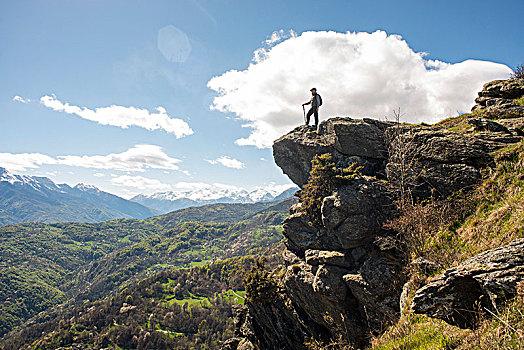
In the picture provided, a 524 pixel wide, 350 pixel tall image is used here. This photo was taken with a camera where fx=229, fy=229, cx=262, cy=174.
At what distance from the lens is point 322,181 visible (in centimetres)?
2050

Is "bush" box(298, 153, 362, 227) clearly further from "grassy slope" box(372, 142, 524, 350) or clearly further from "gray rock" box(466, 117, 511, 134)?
"gray rock" box(466, 117, 511, 134)

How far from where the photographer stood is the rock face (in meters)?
5.97

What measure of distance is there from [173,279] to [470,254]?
220 m

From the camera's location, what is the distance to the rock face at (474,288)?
19.6ft

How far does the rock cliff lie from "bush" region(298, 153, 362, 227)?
71 cm

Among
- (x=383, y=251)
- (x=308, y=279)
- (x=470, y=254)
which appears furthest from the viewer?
(x=308, y=279)

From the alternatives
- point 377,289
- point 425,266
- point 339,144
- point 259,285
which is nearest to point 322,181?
point 339,144

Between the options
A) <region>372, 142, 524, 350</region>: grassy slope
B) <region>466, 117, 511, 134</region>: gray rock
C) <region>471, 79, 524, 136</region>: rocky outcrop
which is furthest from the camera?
<region>471, 79, 524, 136</region>: rocky outcrop

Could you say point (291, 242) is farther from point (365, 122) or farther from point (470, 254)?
point (470, 254)

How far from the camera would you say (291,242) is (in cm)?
2416

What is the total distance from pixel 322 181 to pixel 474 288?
14.0 meters

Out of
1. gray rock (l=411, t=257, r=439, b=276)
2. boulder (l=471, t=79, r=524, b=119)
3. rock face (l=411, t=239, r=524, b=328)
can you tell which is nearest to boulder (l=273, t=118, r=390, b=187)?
boulder (l=471, t=79, r=524, b=119)

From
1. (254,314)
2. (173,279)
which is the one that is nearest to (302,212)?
(254,314)

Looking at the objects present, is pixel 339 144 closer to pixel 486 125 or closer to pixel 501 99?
pixel 486 125
